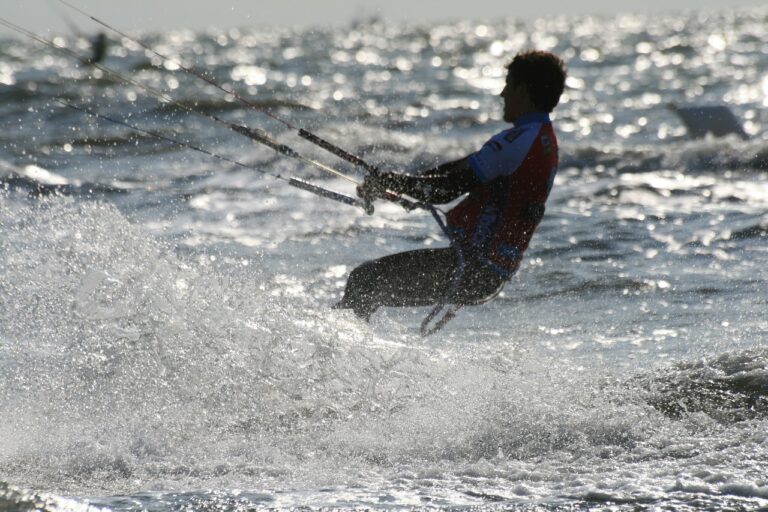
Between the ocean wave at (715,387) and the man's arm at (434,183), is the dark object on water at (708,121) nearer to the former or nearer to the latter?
the ocean wave at (715,387)

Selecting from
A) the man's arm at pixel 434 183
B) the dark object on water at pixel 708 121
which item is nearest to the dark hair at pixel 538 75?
the man's arm at pixel 434 183

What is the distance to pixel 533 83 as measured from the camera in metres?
5.81

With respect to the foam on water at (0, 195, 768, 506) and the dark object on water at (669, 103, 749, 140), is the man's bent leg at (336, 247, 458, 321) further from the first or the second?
the dark object on water at (669, 103, 749, 140)

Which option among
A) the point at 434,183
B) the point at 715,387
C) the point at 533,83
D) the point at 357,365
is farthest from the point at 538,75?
the point at 715,387

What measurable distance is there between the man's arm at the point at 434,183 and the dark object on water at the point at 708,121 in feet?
56.0

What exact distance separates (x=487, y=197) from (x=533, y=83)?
613mm

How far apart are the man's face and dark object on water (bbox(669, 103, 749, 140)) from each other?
55.2 ft

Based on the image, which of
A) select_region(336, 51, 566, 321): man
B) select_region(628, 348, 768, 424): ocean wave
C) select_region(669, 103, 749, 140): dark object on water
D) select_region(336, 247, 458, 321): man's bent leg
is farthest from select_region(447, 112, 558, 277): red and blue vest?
select_region(669, 103, 749, 140): dark object on water

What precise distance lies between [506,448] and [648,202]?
1034 centimetres

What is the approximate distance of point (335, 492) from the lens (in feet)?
15.2

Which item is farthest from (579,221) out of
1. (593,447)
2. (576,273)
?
(593,447)

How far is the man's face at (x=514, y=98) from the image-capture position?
19.1 feet

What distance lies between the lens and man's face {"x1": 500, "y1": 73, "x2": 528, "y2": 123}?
583cm

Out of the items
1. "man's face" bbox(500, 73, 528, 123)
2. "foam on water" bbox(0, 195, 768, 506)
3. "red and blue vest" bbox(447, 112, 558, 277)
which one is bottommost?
"foam on water" bbox(0, 195, 768, 506)
